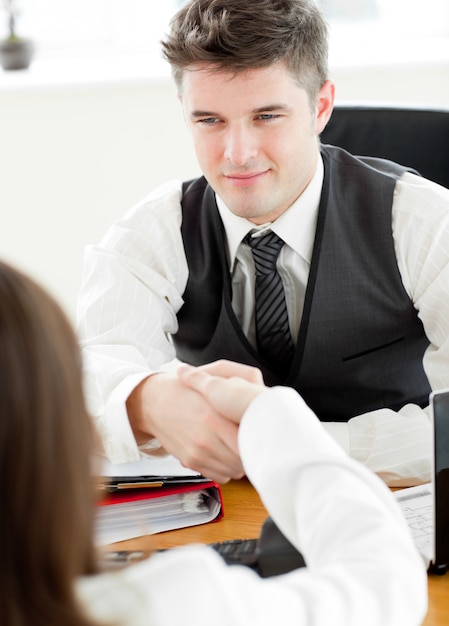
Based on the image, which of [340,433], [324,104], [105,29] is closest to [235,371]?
[340,433]

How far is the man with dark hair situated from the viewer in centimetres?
160

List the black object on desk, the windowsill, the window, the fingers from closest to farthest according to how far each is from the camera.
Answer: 1. the black object on desk
2. the fingers
3. the windowsill
4. the window

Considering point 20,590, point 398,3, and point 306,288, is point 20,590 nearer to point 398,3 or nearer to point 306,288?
point 306,288

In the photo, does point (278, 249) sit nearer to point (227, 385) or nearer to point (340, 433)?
point (340, 433)

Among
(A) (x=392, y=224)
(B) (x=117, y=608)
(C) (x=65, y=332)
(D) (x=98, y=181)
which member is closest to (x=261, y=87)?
(A) (x=392, y=224)

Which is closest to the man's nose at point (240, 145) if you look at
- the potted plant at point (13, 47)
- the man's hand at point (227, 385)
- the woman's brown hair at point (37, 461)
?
the man's hand at point (227, 385)

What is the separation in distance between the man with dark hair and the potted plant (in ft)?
4.98

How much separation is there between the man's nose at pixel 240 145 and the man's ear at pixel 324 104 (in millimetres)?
174

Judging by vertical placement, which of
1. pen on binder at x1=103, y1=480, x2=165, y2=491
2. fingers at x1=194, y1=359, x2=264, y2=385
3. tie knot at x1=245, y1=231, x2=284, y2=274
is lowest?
pen on binder at x1=103, y1=480, x2=165, y2=491

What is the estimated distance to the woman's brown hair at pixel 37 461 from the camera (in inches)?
25.8

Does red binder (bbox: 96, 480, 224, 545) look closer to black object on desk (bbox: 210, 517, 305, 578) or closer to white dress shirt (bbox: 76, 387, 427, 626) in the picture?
black object on desk (bbox: 210, 517, 305, 578)

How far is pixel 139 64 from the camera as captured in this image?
3193 millimetres

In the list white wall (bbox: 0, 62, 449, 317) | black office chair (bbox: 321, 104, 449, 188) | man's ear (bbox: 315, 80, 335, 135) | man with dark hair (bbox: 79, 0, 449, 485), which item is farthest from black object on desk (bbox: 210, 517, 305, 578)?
white wall (bbox: 0, 62, 449, 317)

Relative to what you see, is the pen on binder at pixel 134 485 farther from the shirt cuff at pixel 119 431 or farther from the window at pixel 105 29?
the window at pixel 105 29
